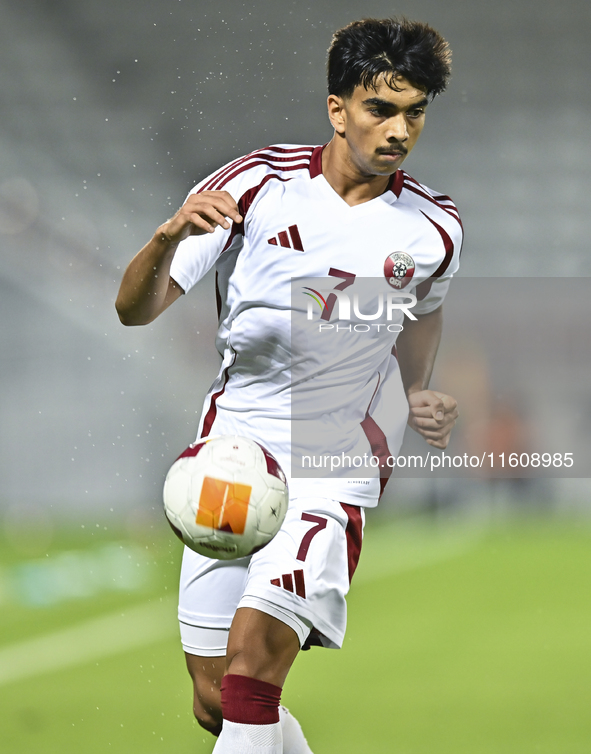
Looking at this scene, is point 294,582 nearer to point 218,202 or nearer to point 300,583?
point 300,583

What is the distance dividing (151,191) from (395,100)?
19.5 feet

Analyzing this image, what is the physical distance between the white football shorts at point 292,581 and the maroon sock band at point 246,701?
0.49 ft

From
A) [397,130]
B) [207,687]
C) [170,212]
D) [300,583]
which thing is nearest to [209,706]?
[207,687]

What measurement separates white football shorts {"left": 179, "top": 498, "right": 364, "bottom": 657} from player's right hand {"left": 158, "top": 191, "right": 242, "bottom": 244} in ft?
2.28

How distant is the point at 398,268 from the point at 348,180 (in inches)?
10.6

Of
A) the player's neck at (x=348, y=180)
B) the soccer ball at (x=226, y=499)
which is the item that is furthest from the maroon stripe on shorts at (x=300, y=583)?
the player's neck at (x=348, y=180)

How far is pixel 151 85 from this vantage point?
761cm

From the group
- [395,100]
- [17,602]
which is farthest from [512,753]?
[17,602]

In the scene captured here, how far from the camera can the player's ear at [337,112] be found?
7.27 ft

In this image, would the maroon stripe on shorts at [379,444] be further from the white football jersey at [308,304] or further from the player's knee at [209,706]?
the player's knee at [209,706]

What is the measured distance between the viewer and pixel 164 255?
200cm

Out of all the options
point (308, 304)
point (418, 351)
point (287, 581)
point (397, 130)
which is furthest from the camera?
point (418, 351)

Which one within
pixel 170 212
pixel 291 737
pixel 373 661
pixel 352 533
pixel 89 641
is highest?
pixel 170 212

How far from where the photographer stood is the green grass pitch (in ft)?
9.44
